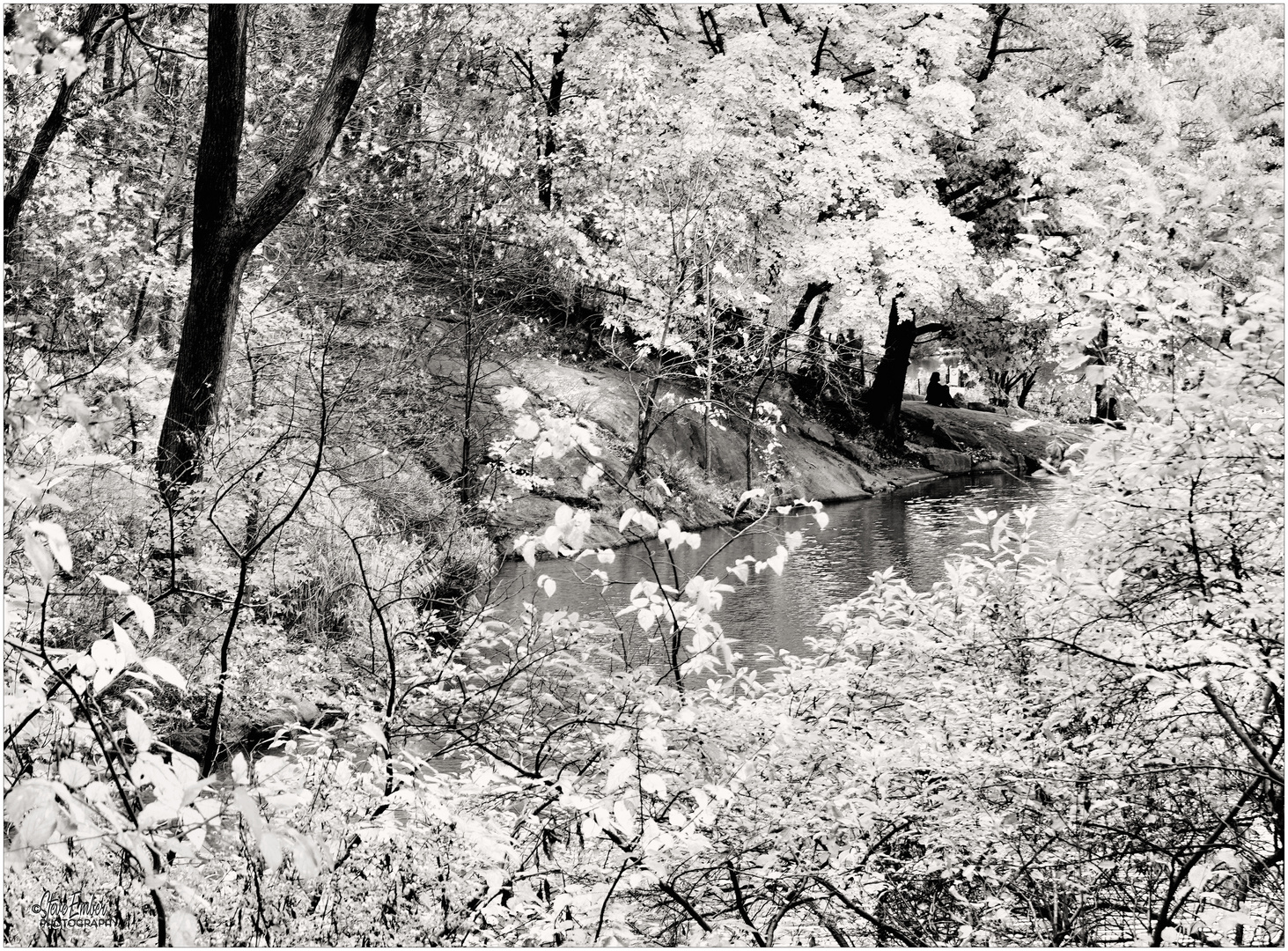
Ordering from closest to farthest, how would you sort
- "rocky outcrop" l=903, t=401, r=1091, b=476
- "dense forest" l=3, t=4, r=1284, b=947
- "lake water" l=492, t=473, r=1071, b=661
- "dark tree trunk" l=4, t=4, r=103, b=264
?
"dense forest" l=3, t=4, r=1284, b=947
"dark tree trunk" l=4, t=4, r=103, b=264
"lake water" l=492, t=473, r=1071, b=661
"rocky outcrop" l=903, t=401, r=1091, b=476

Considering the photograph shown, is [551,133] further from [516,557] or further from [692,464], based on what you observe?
[516,557]

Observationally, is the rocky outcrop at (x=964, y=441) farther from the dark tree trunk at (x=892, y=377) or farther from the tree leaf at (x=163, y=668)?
the tree leaf at (x=163, y=668)

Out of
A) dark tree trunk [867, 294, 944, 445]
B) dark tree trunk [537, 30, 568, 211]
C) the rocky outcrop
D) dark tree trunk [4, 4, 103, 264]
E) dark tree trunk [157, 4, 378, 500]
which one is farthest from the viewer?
the rocky outcrop

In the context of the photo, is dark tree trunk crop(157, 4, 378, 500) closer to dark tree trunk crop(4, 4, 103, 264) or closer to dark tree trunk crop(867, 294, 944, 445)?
dark tree trunk crop(4, 4, 103, 264)

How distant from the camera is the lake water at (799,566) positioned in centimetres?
905

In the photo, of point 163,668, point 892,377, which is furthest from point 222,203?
point 892,377

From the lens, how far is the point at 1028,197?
60.8ft

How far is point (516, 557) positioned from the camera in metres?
13.0


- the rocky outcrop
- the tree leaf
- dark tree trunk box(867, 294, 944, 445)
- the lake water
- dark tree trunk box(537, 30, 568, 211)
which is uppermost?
dark tree trunk box(537, 30, 568, 211)

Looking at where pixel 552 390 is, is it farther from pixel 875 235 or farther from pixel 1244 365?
pixel 1244 365

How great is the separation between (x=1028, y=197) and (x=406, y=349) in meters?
12.3

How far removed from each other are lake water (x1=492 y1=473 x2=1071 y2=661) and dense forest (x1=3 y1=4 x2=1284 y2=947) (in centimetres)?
Result: 42

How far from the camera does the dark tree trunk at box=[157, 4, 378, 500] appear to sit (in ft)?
20.7

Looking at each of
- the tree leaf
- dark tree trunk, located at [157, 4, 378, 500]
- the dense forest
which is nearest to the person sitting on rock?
the dense forest
